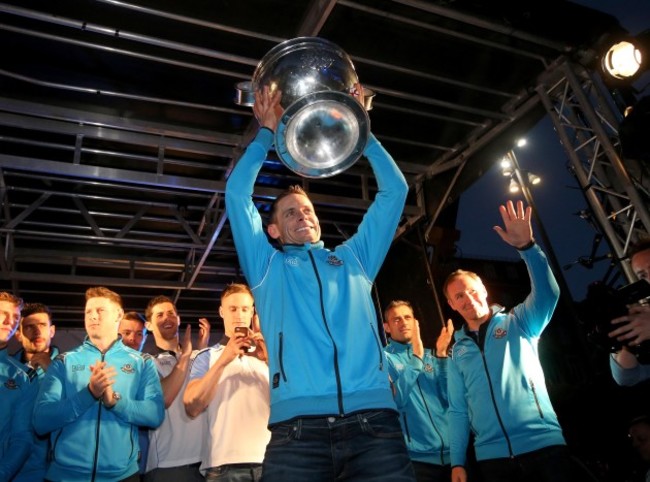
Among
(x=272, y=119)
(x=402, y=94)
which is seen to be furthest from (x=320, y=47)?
(x=402, y=94)

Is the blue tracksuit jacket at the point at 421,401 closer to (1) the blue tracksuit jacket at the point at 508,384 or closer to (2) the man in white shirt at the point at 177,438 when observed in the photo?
(1) the blue tracksuit jacket at the point at 508,384

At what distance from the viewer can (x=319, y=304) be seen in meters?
2.06

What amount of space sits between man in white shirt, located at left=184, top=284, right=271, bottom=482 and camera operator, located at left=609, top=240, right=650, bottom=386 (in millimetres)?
2169

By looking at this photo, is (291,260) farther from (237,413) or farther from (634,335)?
(634,335)

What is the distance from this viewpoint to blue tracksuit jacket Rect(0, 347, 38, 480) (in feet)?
11.1

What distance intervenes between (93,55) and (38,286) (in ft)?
23.8

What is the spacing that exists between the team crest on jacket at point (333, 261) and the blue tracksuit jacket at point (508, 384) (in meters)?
1.55

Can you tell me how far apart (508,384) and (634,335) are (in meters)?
0.97

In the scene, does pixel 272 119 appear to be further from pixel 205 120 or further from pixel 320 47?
pixel 205 120

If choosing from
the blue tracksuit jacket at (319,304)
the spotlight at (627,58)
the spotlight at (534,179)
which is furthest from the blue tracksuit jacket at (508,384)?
the spotlight at (534,179)

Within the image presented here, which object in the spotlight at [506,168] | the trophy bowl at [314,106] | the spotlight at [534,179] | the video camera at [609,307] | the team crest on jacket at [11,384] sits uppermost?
the spotlight at [534,179]

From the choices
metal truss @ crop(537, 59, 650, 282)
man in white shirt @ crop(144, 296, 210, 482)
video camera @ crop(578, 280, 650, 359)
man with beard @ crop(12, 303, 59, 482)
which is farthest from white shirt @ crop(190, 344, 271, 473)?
metal truss @ crop(537, 59, 650, 282)

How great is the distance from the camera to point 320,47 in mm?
2467

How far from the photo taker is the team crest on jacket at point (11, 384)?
371 centimetres
